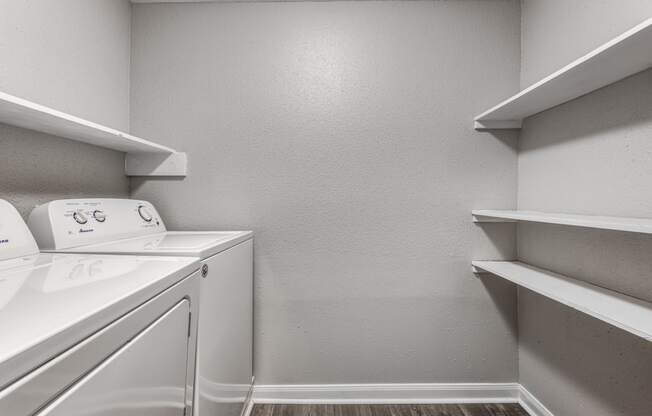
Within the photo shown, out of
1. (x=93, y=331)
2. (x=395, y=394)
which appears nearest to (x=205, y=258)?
(x=93, y=331)

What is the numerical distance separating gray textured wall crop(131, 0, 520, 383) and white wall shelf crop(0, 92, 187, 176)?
0.13 m

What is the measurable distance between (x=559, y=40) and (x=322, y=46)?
111cm

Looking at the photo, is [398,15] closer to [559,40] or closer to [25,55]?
[559,40]

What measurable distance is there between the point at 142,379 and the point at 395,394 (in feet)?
4.65

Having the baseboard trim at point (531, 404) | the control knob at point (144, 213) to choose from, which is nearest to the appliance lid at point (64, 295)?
the control knob at point (144, 213)

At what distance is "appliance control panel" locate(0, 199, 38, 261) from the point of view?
2.99ft

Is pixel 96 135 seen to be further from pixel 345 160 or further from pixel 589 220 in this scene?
pixel 589 220

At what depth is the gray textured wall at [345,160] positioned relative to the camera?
1.67 metres

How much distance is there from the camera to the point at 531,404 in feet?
5.16

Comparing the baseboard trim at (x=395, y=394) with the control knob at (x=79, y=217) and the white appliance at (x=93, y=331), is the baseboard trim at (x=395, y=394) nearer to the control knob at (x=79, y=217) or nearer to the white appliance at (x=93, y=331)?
the white appliance at (x=93, y=331)

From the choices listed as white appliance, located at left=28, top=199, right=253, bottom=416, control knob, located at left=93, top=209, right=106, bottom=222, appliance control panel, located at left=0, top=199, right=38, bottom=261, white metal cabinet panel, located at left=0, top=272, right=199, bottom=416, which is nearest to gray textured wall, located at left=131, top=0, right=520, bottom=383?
white appliance, located at left=28, top=199, right=253, bottom=416

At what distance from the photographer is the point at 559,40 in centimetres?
139

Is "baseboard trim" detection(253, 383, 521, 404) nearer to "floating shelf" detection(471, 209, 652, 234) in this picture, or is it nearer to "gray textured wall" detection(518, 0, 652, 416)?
"gray textured wall" detection(518, 0, 652, 416)

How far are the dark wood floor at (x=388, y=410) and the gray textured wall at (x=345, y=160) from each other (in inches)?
5.4
